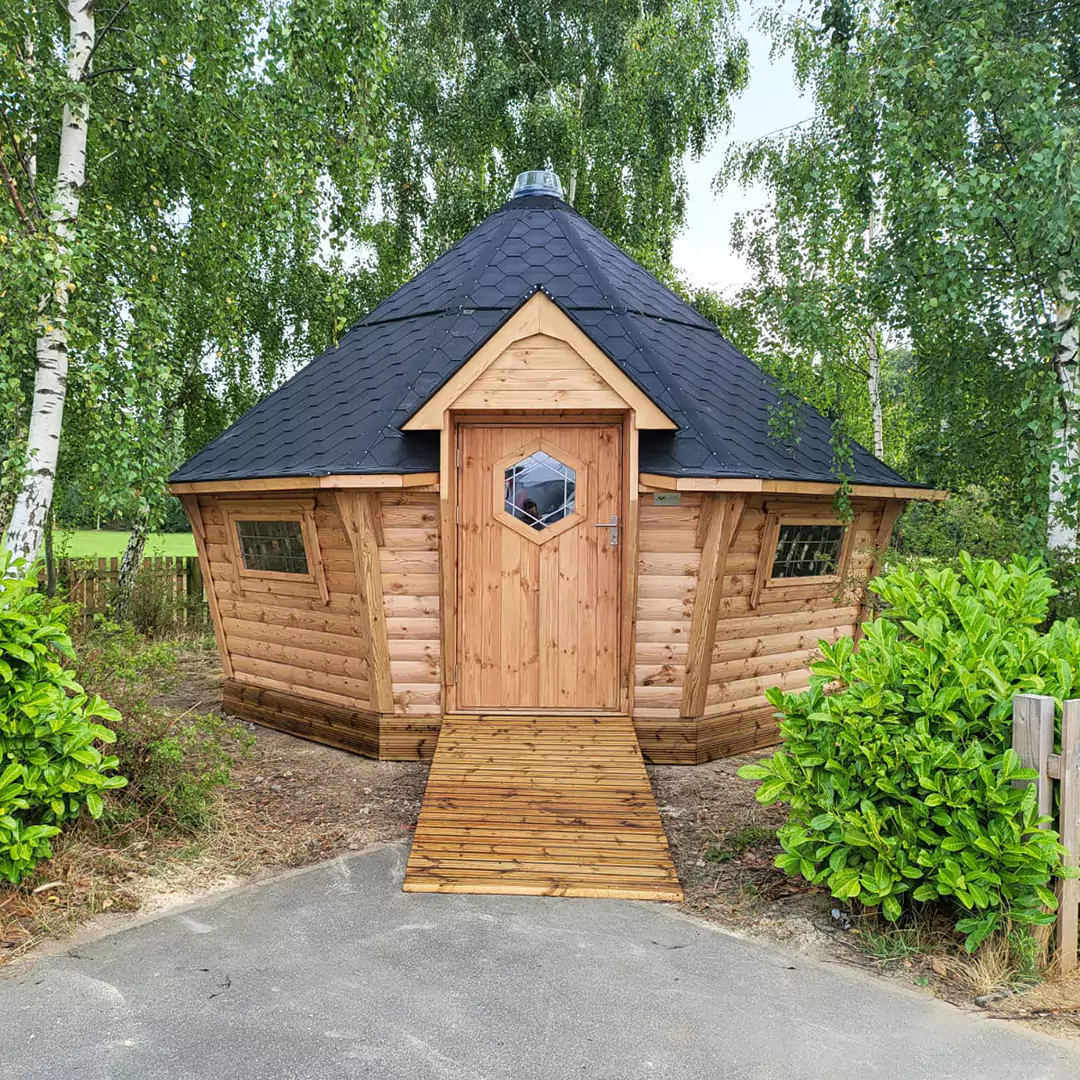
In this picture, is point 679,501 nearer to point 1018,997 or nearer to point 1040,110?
point 1040,110

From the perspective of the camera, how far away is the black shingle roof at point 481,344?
657 cm

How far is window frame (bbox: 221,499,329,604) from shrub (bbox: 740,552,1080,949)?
4.23m

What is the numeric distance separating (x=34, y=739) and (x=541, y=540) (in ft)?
12.5

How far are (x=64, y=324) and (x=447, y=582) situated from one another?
3.29 metres

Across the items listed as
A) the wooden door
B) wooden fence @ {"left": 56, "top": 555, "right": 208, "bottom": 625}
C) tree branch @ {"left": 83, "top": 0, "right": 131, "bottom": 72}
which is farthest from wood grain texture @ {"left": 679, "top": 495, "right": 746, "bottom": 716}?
wooden fence @ {"left": 56, "top": 555, "right": 208, "bottom": 625}

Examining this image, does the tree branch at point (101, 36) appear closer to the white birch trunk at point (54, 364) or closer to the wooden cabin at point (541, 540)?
the white birch trunk at point (54, 364)

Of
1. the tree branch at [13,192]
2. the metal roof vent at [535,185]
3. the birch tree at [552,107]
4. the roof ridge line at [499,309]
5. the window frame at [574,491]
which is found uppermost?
the birch tree at [552,107]

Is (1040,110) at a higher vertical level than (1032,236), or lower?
higher

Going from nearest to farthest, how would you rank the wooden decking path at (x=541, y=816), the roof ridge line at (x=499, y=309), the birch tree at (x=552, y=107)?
the wooden decking path at (x=541, y=816) → the roof ridge line at (x=499, y=309) → the birch tree at (x=552, y=107)

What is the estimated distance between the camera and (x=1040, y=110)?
5172 mm

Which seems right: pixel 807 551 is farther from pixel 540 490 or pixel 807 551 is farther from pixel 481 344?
pixel 481 344

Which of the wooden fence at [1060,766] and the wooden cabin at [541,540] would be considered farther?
the wooden cabin at [541,540]

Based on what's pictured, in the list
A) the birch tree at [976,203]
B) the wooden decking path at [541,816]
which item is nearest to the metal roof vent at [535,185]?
the birch tree at [976,203]

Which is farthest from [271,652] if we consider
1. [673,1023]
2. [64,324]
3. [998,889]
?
[998,889]
